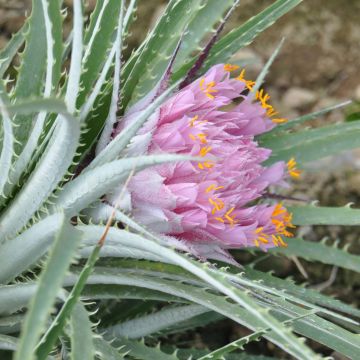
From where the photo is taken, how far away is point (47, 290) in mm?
519

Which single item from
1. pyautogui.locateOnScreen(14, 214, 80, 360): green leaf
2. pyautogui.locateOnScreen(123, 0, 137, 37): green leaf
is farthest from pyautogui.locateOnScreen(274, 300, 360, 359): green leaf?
pyautogui.locateOnScreen(123, 0, 137, 37): green leaf

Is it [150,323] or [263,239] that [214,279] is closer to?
[263,239]

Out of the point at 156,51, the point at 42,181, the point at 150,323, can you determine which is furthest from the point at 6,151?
the point at 150,323

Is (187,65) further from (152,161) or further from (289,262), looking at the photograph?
(289,262)

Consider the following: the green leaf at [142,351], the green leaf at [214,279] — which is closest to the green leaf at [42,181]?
the green leaf at [214,279]

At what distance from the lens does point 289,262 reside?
1492 millimetres

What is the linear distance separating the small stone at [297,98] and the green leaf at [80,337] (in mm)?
1141

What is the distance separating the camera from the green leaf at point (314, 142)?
1063 mm

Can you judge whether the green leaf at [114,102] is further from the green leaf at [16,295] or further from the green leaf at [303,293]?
the green leaf at [303,293]

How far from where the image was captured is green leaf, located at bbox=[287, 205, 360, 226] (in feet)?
3.30

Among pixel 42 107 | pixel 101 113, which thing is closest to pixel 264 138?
pixel 101 113

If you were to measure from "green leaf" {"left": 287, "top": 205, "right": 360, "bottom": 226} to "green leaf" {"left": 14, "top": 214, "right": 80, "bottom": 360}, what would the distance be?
538mm

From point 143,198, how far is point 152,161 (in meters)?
0.17

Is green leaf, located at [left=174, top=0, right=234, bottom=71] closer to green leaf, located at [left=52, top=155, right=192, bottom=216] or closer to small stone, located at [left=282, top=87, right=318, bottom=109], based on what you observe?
green leaf, located at [left=52, top=155, right=192, bottom=216]
